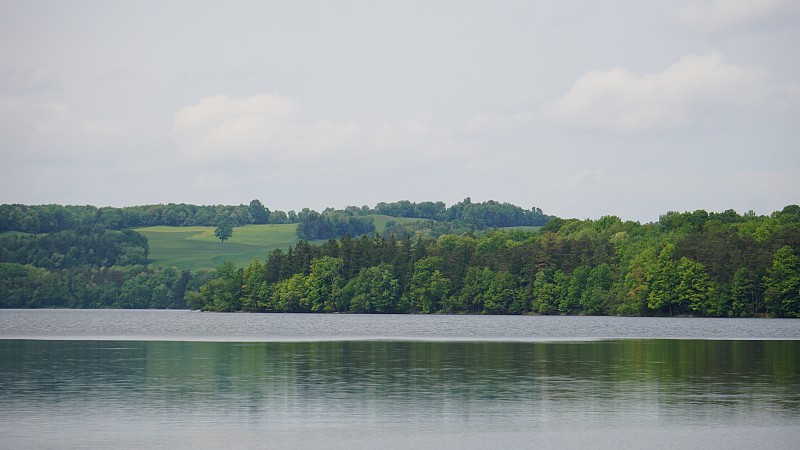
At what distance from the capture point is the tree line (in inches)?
5881

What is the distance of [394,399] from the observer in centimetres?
3712

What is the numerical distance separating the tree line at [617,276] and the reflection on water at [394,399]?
296 feet

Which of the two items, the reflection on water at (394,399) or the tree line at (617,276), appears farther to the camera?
the tree line at (617,276)

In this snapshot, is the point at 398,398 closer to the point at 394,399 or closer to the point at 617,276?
the point at 394,399

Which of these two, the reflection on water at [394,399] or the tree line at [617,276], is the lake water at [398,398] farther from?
the tree line at [617,276]

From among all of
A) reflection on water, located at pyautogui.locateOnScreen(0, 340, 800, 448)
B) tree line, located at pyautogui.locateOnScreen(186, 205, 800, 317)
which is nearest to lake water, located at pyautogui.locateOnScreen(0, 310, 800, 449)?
reflection on water, located at pyautogui.locateOnScreen(0, 340, 800, 448)

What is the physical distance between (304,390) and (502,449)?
1474 centimetres

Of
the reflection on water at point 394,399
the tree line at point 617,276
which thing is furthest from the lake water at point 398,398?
the tree line at point 617,276

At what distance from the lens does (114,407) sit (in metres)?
34.7

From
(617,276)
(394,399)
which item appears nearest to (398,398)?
→ (394,399)

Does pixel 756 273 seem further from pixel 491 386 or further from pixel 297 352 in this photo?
pixel 491 386

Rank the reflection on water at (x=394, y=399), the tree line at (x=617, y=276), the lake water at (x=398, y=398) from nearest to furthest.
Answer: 1. the lake water at (x=398, y=398)
2. the reflection on water at (x=394, y=399)
3. the tree line at (x=617, y=276)

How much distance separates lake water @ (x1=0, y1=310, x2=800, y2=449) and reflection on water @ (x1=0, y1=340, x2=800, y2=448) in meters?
0.07

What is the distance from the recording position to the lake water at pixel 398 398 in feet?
94.3
